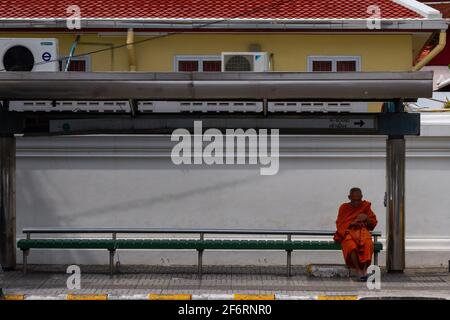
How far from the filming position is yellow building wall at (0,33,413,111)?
629 inches

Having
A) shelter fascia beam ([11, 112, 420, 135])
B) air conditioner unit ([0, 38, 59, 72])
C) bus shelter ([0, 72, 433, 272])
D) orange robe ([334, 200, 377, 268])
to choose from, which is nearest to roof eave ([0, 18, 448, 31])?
air conditioner unit ([0, 38, 59, 72])

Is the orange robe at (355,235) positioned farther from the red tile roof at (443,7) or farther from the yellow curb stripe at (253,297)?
the red tile roof at (443,7)

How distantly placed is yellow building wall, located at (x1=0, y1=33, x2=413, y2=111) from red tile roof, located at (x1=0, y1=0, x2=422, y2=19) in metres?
0.43

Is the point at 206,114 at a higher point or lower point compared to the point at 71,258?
higher

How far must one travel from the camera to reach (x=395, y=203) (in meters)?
12.2

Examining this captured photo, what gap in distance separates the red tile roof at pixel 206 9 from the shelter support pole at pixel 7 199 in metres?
3.97

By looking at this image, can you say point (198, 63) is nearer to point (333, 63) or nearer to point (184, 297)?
point (333, 63)

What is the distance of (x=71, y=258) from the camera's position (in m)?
13.1

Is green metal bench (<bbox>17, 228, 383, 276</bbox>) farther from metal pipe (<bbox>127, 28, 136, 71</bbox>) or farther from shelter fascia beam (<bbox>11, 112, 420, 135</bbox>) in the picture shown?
metal pipe (<bbox>127, 28, 136, 71</bbox>)

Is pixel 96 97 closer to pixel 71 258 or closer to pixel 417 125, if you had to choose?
pixel 71 258

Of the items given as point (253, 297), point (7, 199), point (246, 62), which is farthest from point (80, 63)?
point (253, 297)

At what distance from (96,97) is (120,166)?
2.04 meters

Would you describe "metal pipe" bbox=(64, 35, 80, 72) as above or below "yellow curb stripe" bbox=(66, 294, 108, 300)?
above

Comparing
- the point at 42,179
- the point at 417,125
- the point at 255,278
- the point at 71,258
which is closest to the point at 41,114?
the point at 42,179
